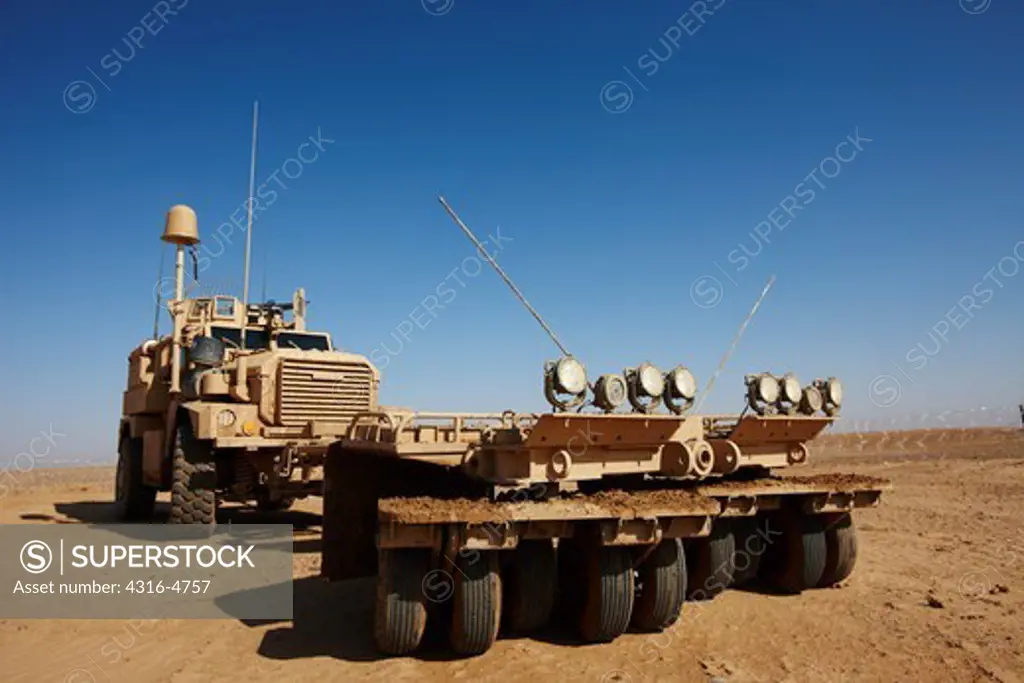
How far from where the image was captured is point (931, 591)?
7977 mm

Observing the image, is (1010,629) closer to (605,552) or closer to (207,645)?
(605,552)

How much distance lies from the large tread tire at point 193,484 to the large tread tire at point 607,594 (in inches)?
249

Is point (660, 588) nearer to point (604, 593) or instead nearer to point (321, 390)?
point (604, 593)

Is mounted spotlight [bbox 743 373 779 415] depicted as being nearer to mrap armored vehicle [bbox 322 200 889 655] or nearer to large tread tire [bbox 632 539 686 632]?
mrap armored vehicle [bbox 322 200 889 655]

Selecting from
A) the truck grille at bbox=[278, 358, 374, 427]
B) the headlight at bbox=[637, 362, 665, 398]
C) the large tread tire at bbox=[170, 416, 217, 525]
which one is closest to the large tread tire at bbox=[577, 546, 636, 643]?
the headlight at bbox=[637, 362, 665, 398]

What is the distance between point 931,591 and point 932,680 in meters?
2.90

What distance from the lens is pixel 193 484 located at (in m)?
10.2

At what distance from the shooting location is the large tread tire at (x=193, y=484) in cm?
1019

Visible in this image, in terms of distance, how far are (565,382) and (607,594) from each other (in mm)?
1796

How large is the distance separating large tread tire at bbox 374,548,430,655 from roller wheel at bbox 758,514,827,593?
14.2 feet

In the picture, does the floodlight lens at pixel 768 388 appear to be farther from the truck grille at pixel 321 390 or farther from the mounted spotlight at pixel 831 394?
the truck grille at pixel 321 390

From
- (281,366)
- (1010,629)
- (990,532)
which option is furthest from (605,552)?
(990,532)

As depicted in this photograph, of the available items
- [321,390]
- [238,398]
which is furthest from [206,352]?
[321,390]

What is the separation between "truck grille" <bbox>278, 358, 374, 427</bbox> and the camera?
10617mm
